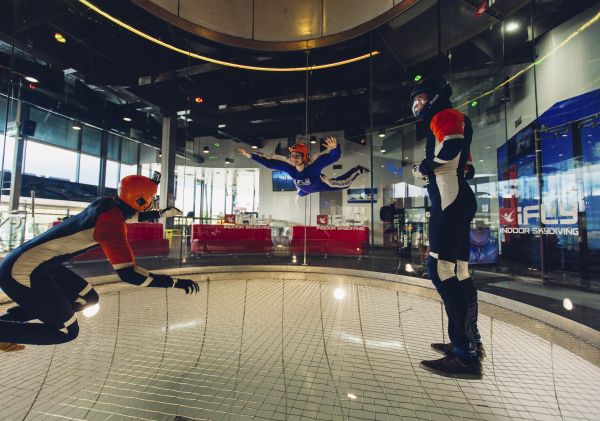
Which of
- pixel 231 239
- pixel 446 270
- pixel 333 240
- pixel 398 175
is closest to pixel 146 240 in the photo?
pixel 231 239

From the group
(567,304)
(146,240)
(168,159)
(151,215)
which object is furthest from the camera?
(168,159)

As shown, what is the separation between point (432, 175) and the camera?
6.00ft

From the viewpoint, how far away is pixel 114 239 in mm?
1683

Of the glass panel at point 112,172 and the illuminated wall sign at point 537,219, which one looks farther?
the glass panel at point 112,172

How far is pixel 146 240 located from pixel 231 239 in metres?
2.04

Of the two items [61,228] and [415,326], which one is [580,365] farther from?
[61,228]

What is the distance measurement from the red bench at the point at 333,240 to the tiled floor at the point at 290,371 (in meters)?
3.84

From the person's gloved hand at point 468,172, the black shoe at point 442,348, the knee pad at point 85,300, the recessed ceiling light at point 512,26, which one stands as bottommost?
the black shoe at point 442,348

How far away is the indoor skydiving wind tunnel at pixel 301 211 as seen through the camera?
1719mm

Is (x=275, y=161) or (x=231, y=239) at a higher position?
(x=275, y=161)

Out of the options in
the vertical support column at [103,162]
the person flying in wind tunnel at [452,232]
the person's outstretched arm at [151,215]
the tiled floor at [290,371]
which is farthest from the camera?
the vertical support column at [103,162]

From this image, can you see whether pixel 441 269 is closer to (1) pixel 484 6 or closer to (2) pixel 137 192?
(2) pixel 137 192

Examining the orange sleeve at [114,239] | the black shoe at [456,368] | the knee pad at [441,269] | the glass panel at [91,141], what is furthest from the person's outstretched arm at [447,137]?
the glass panel at [91,141]

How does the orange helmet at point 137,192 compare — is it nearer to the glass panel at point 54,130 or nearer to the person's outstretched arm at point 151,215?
the person's outstretched arm at point 151,215
